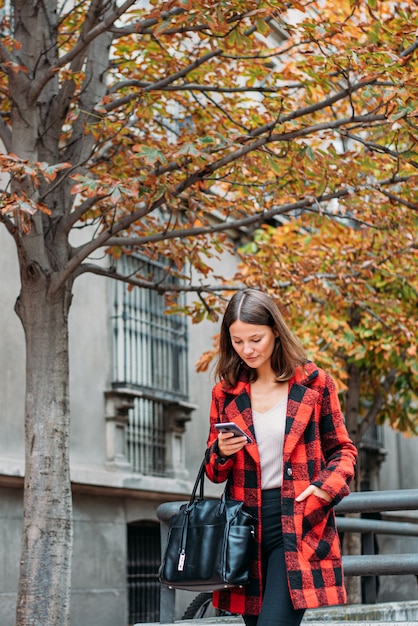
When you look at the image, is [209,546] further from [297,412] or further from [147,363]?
[147,363]

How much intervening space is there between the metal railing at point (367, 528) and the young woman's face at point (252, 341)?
5.57 feet

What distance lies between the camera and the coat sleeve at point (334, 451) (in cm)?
426

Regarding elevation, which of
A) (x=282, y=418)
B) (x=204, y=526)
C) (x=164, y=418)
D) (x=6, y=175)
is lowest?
(x=204, y=526)

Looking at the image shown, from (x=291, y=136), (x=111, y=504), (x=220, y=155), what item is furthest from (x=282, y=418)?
(x=111, y=504)

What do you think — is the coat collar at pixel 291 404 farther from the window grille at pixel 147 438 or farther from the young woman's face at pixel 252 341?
the window grille at pixel 147 438

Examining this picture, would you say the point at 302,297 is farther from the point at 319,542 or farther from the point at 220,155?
the point at 319,542

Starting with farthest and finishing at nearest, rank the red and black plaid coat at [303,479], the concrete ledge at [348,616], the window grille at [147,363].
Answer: the window grille at [147,363]
the concrete ledge at [348,616]
the red and black plaid coat at [303,479]

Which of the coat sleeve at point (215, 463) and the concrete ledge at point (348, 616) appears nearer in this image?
the coat sleeve at point (215, 463)

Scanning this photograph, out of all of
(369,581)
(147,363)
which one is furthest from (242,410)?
(147,363)

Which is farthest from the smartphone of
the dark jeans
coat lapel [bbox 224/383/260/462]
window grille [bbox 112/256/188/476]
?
window grille [bbox 112/256/188/476]

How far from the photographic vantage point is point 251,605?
434cm

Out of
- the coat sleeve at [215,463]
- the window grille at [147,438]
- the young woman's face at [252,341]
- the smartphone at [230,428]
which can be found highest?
the window grille at [147,438]

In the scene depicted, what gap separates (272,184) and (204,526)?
633cm

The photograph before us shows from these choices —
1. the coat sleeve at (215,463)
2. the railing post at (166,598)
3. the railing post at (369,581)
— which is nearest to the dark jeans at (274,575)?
the coat sleeve at (215,463)
